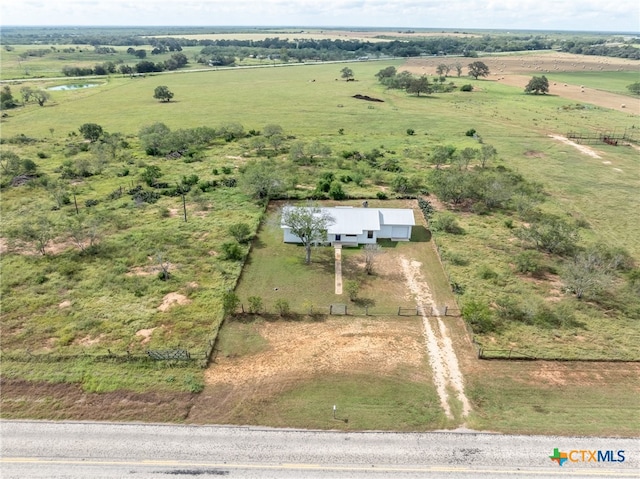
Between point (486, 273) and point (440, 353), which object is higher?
point (486, 273)

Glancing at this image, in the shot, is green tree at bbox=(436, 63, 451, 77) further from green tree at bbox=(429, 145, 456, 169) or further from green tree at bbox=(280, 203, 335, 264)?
green tree at bbox=(280, 203, 335, 264)

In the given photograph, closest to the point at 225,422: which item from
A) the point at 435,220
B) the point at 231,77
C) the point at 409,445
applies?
the point at 409,445

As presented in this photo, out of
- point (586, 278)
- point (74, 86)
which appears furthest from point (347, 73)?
point (586, 278)

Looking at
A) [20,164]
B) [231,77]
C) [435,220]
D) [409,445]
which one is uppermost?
[231,77]

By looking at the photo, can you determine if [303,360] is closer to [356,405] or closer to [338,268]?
[356,405]

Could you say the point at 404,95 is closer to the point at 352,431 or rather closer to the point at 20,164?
the point at 20,164

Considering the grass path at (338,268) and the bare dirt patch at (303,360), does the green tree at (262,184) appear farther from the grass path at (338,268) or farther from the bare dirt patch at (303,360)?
the bare dirt patch at (303,360)
